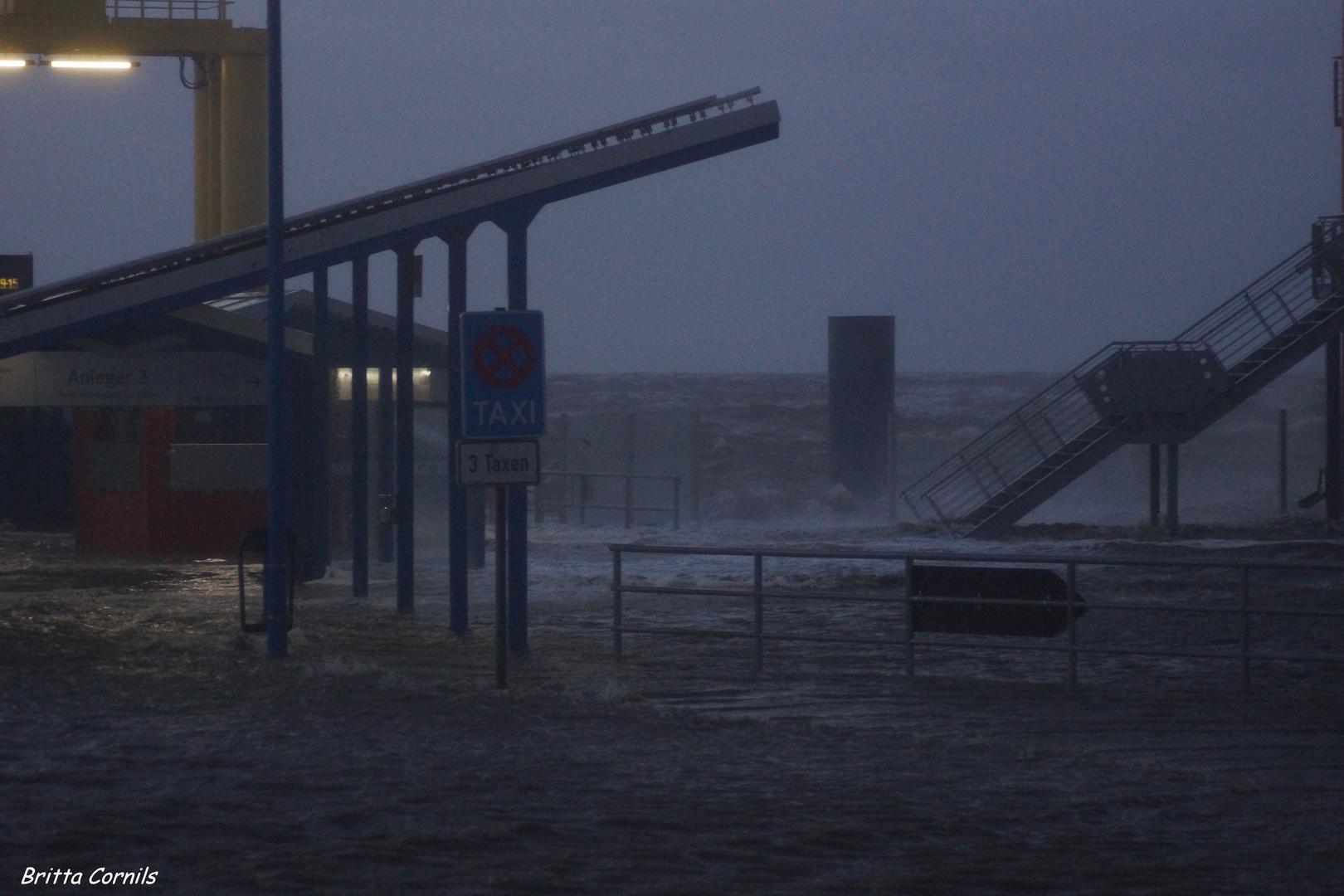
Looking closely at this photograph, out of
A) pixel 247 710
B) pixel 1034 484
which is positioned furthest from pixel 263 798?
pixel 1034 484

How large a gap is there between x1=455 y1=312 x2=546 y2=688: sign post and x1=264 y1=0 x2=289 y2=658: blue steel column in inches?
86.3

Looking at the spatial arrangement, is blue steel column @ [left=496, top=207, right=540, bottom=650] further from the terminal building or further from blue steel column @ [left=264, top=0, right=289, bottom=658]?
the terminal building

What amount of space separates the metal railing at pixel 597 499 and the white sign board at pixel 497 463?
51.6 ft

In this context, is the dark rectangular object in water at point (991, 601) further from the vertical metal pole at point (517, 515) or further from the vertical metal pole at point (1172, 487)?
the vertical metal pole at point (1172, 487)

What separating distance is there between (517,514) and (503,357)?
2.74 m

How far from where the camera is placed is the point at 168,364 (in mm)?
19609

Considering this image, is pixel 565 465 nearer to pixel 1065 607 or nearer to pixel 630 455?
pixel 630 455

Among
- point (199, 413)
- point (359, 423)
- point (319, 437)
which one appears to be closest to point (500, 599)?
point (359, 423)

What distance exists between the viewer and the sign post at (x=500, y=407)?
10.7 metres

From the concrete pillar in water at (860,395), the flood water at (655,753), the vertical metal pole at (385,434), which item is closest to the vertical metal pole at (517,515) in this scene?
the flood water at (655,753)

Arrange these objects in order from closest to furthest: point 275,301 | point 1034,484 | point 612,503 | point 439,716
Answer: point 439,716
point 275,301
point 1034,484
point 612,503

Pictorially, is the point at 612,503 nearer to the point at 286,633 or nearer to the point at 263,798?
the point at 286,633

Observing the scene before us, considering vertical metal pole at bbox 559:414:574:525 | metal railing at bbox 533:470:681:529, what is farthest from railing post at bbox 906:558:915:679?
vertical metal pole at bbox 559:414:574:525

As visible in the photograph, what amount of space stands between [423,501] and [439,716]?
11.8 meters
